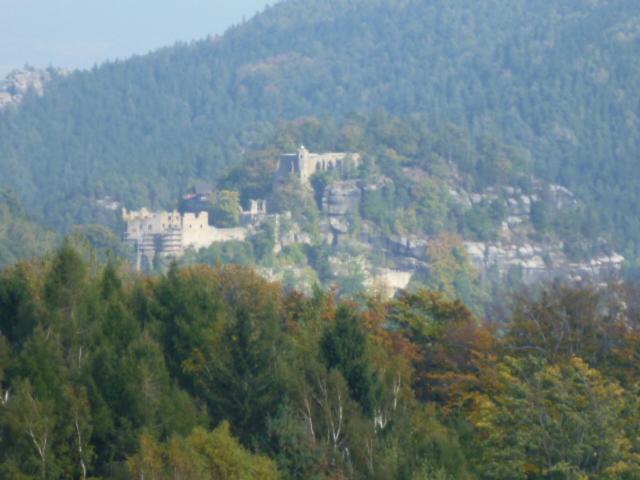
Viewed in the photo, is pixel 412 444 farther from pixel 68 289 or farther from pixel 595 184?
pixel 595 184

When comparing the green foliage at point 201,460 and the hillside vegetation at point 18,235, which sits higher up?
the green foliage at point 201,460

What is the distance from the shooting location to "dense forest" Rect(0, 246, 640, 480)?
33.9 metres

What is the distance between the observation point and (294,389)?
3681 centimetres

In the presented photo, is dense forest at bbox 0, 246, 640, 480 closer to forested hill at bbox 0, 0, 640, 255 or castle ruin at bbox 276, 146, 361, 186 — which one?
castle ruin at bbox 276, 146, 361, 186

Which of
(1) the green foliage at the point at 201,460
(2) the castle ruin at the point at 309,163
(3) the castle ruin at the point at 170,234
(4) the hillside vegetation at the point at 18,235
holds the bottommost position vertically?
(3) the castle ruin at the point at 170,234

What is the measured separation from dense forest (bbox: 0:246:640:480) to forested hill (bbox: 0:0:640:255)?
2704 inches

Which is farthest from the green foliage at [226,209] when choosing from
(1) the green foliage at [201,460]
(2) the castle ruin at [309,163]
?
(1) the green foliage at [201,460]

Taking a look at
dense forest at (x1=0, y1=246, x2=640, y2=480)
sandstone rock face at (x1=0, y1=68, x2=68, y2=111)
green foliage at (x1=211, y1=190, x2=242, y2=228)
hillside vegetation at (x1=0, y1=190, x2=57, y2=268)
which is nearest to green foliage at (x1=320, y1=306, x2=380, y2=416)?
dense forest at (x1=0, y1=246, x2=640, y2=480)

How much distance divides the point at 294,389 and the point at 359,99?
142m

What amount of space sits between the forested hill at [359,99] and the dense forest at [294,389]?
225 ft

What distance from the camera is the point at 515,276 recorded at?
9669 cm

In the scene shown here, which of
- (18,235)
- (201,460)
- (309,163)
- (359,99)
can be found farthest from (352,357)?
(359,99)

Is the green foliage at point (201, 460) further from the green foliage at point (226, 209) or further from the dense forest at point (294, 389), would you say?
the green foliage at point (226, 209)

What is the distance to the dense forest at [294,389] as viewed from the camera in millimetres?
33875
